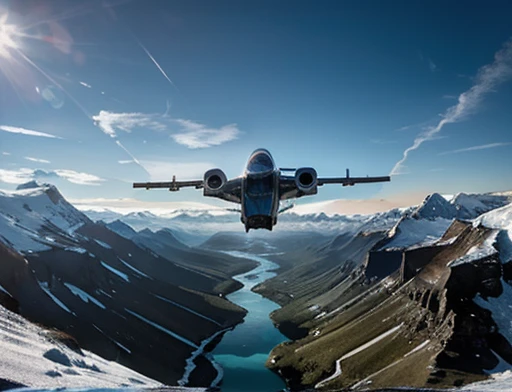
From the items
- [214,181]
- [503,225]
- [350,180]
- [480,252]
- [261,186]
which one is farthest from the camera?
[503,225]

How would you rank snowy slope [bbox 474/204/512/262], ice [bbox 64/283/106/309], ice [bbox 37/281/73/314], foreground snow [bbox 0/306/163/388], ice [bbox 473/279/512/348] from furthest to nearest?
ice [bbox 64/283/106/309], ice [bbox 37/281/73/314], snowy slope [bbox 474/204/512/262], ice [bbox 473/279/512/348], foreground snow [bbox 0/306/163/388]

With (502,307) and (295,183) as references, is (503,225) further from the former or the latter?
(295,183)

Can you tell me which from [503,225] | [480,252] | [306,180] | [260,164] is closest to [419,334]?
[480,252]

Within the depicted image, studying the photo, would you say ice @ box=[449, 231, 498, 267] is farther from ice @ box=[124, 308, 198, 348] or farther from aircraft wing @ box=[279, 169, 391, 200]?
ice @ box=[124, 308, 198, 348]

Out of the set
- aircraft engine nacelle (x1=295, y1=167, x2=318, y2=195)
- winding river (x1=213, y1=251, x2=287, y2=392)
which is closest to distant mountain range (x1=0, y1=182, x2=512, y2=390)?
winding river (x1=213, y1=251, x2=287, y2=392)

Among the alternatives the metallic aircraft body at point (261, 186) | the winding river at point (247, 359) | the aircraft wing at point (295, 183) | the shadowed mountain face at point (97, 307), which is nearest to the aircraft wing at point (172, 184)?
the metallic aircraft body at point (261, 186)

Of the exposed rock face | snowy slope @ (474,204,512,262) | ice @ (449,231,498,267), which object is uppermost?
snowy slope @ (474,204,512,262)

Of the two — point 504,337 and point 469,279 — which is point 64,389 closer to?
point 504,337

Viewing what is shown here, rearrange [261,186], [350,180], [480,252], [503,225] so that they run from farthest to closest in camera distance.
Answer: [503,225] < [480,252] < [350,180] < [261,186]

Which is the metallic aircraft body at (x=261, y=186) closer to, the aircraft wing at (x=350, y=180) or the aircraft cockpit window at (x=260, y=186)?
the aircraft cockpit window at (x=260, y=186)
